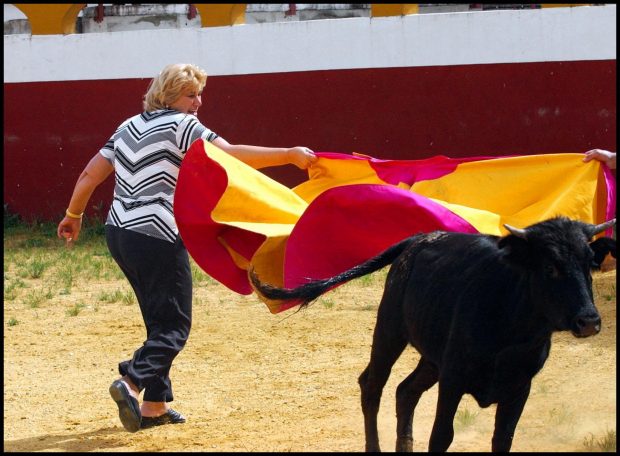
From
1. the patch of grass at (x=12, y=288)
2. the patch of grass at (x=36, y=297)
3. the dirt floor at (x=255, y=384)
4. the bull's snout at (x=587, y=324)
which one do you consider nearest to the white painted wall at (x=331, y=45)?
the dirt floor at (x=255, y=384)

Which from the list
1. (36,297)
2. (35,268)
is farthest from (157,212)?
(35,268)

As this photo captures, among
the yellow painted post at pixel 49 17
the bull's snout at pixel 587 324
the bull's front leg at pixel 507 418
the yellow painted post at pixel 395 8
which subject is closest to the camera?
the bull's snout at pixel 587 324

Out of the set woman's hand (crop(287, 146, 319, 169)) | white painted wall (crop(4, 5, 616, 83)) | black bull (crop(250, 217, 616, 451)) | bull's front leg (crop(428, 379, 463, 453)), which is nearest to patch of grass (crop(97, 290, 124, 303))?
woman's hand (crop(287, 146, 319, 169))

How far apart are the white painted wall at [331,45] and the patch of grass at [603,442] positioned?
5325 mm

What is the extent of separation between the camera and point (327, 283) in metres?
3.62

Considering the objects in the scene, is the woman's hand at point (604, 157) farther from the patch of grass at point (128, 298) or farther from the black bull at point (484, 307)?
the patch of grass at point (128, 298)

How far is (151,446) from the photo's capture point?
12.8 feet

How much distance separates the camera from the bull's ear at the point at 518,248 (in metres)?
3.05

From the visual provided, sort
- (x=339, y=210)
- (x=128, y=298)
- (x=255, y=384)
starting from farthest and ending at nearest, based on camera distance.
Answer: (x=128, y=298) → (x=255, y=384) → (x=339, y=210)

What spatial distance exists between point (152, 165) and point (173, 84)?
1.04 ft

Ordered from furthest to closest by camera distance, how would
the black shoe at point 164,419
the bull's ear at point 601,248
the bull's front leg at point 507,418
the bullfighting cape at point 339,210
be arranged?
the black shoe at point 164,419
the bullfighting cape at point 339,210
the bull's front leg at point 507,418
the bull's ear at point 601,248

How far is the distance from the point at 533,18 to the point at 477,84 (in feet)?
2.35

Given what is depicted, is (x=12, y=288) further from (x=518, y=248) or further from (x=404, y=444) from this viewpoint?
(x=518, y=248)

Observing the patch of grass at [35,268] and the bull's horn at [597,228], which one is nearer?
the bull's horn at [597,228]
